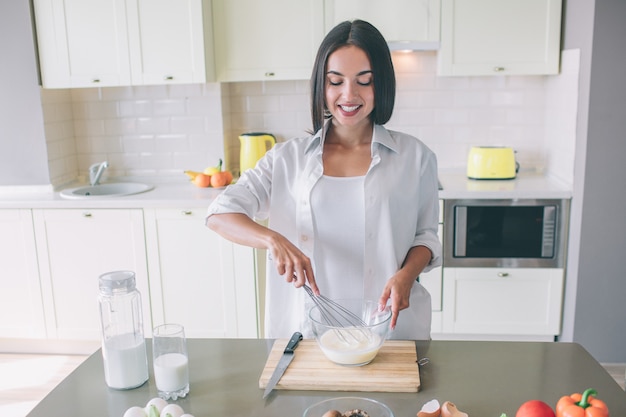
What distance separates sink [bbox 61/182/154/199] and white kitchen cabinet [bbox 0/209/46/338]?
0.29 metres

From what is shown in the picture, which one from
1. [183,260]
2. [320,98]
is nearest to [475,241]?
[183,260]

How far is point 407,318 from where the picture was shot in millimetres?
1681

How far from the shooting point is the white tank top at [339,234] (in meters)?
1.66

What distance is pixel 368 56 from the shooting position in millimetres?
1574

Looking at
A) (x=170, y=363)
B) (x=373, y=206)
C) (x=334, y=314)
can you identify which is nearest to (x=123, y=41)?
(x=373, y=206)

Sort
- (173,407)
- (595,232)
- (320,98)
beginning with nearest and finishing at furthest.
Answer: (173,407) < (320,98) < (595,232)

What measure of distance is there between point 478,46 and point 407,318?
Result: 2.07 m

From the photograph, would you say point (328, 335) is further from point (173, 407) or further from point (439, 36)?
point (439, 36)

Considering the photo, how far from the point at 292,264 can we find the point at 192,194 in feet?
6.66

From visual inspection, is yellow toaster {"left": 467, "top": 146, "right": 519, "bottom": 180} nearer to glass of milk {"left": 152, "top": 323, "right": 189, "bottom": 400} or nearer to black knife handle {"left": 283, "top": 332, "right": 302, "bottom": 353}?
black knife handle {"left": 283, "top": 332, "right": 302, "bottom": 353}

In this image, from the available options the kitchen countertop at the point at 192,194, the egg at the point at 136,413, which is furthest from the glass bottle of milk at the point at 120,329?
the kitchen countertop at the point at 192,194

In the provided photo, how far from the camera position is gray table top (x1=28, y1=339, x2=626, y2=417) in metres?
1.24

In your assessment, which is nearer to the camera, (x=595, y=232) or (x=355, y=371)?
(x=355, y=371)

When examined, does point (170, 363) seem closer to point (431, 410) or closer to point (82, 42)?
point (431, 410)
